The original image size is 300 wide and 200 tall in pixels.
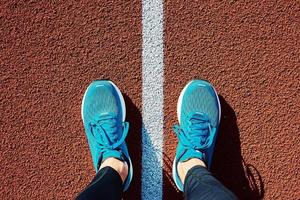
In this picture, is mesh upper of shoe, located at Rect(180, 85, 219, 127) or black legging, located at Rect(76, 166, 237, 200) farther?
mesh upper of shoe, located at Rect(180, 85, 219, 127)

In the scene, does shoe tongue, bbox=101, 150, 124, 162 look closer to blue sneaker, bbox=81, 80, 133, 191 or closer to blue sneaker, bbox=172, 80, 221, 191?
blue sneaker, bbox=81, 80, 133, 191

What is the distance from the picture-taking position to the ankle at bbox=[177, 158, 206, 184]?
2102 millimetres

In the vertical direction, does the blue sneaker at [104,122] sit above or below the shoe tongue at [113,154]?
above

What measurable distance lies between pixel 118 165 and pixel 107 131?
0.20 m

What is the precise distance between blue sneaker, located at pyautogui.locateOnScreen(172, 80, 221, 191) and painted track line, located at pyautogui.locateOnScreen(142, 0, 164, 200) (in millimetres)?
108

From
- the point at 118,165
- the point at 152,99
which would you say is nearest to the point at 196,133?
the point at 152,99

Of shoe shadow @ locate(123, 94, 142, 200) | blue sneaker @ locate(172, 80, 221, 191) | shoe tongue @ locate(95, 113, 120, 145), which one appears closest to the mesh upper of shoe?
blue sneaker @ locate(172, 80, 221, 191)

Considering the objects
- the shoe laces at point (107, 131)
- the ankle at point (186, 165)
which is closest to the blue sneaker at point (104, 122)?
the shoe laces at point (107, 131)

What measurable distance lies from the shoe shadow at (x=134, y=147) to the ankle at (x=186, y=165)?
228 millimetres

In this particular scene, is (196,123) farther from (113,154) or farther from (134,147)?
(113,154)

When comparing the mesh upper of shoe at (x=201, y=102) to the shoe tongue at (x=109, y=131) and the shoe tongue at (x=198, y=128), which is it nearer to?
the shoe tongue at (x=198, y=128)

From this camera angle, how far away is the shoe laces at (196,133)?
7.05ft

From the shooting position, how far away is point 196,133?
2.18 meters

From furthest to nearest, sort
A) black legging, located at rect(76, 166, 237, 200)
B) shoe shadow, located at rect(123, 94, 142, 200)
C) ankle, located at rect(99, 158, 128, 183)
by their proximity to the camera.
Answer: shoe shadow, located at rect(123, 94, 142, 200) < ankle, located at rect(99, 158, 128, 183) < black legging, located at rect(76, 166, 237, 200)
